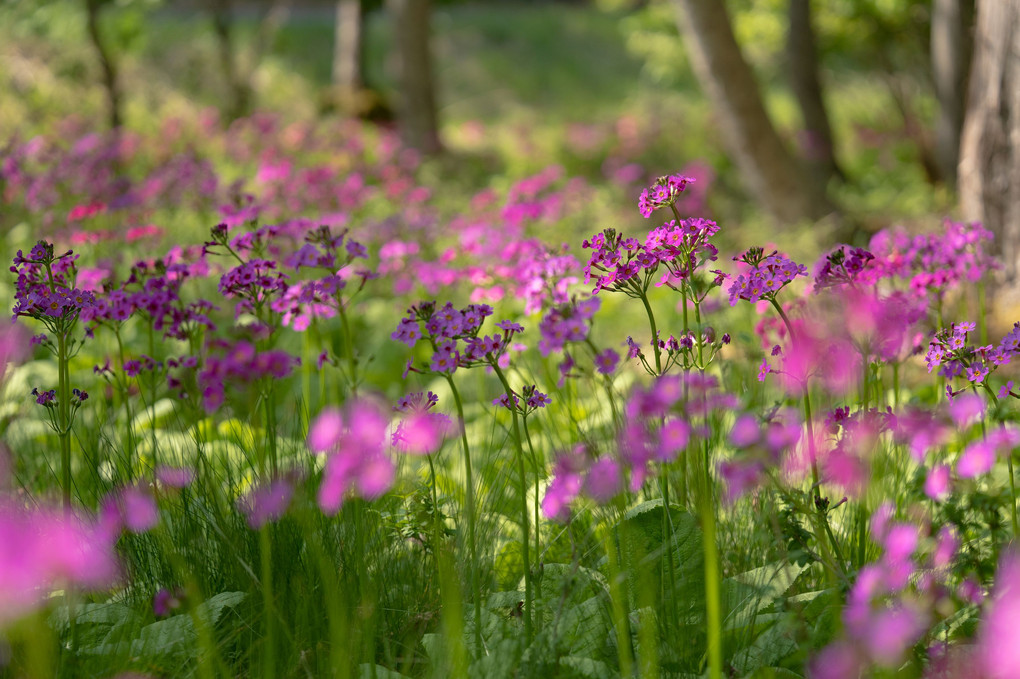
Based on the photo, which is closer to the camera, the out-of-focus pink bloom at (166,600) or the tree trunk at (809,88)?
the out-of-focus pink bloom at (166,600)

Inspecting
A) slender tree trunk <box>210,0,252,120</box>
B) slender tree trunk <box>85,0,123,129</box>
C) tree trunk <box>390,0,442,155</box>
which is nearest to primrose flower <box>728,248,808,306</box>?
slender tree trunk <box>85,0,123,129</box>

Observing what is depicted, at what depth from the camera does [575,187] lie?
5797 millimetres

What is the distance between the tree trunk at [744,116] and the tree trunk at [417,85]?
547 centimetres

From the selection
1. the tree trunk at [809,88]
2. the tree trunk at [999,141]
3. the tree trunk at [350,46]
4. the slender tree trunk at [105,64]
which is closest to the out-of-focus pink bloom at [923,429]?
the tree trunk at [999,141]

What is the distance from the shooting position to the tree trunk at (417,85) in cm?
1112

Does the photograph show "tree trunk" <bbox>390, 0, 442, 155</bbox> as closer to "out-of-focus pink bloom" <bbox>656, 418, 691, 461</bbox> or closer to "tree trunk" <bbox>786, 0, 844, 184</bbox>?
"tree trunk" <bbox>786, 0, 844, 184</bbox>

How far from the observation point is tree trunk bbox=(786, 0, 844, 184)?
935 cm

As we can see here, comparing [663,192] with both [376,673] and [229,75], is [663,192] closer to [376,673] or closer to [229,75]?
[376,673]

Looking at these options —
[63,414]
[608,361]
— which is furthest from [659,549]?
[63,414]

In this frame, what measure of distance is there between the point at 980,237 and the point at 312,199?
4336 mm

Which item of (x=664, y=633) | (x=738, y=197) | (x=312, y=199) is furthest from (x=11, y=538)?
(x=738, y=197)

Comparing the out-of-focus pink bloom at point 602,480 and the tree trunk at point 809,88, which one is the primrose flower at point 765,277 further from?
the tree trunk at point 809,88

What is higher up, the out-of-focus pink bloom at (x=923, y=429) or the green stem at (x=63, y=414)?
the green stem at (x=63, y=414)

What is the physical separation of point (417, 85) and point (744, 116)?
5.95 metres
